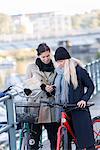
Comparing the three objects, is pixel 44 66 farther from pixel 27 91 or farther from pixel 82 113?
pixel 82 113

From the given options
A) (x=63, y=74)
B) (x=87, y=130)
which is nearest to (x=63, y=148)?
(x=87, y=130)

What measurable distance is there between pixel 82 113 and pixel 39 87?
529 millimetres

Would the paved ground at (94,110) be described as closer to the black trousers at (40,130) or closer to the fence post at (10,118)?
the black trousers at (40,130)

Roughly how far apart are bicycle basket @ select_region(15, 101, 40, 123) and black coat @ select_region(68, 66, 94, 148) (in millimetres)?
393

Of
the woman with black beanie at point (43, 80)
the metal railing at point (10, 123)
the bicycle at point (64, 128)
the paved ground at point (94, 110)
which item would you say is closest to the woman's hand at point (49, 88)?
the woman with black beanie at point (43, 80)

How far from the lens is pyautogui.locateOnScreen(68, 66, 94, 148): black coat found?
4.36 metres

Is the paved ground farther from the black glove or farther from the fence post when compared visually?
the black glove

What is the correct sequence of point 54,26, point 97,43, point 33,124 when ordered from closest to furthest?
point 33,124 < point 97,43 < point 54,26

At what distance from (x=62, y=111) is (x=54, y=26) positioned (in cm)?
5983

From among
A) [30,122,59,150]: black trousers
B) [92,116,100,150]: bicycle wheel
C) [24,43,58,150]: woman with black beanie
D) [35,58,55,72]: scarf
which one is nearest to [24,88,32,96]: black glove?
[24,43,58,150]: woman with black beanie

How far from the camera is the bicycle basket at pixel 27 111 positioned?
4.50 metres

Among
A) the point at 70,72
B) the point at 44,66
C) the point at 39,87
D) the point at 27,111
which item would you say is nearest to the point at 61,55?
the point at 70,72

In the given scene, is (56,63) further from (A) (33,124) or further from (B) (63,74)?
(A) (33,124)

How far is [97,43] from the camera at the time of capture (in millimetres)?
56938
